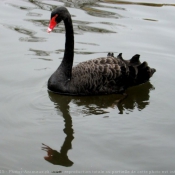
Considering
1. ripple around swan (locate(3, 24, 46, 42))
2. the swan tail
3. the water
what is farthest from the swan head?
ripple around swan (locate(3, 24, 46, 42))

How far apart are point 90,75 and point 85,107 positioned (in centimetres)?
53

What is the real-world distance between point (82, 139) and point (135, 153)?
1.94 ft

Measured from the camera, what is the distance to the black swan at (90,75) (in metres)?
6.07

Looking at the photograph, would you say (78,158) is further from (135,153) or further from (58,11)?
(58,11)

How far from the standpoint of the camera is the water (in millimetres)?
4481

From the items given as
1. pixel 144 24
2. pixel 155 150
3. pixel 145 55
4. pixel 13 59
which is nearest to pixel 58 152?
pixel 155 150

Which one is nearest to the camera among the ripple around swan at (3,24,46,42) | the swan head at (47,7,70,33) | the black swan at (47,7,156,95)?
the swan head at (47,7,70,33)

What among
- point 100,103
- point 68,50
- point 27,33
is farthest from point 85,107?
point 27,33

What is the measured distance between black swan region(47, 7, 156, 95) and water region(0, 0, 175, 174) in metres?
0.12

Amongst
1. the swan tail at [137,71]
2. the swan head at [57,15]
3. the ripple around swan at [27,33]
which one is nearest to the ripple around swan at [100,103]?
the swan tail at [137,71]

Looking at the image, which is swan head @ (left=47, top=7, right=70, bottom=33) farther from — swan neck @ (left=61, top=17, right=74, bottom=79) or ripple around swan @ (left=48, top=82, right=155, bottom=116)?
ripple around swan @ (left=48, top=82, right=155, bottom=116)

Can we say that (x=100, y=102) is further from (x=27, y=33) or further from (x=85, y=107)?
(x=27, y=33)

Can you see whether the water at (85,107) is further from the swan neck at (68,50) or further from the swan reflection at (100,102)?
the swan neck at (68,50)

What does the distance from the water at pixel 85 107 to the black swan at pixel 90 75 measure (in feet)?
0.38
